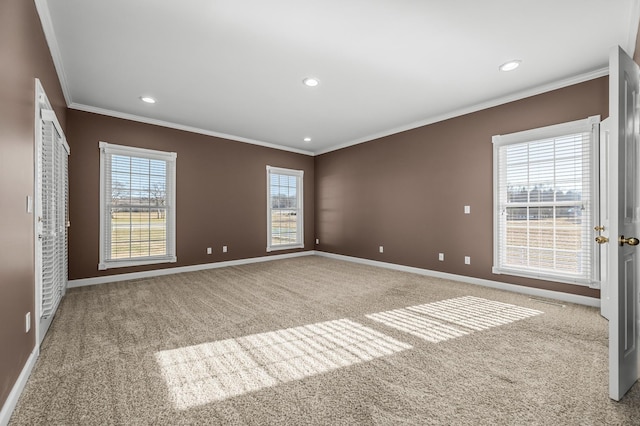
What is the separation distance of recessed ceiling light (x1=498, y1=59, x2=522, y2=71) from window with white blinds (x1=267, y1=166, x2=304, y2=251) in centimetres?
462

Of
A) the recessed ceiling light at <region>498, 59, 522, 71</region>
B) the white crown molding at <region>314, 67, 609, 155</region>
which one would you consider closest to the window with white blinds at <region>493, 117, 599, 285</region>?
the white crown molding at <region>314, 67, 609, 155</region>

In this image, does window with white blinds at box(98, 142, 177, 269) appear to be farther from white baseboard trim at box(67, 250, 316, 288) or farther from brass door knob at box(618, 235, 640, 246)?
brass door knob at box(618, 235, 640, 246)

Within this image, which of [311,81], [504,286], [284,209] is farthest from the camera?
[284,209]

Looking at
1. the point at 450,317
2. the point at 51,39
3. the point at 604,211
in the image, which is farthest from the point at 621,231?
the point at 51,39

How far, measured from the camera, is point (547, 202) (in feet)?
12.2

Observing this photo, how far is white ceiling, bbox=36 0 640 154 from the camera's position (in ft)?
7.63

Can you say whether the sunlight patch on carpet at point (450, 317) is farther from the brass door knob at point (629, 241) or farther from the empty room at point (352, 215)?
the brass door knob at point (629, 241)

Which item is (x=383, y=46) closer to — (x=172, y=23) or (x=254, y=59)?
(x=254, y=59)

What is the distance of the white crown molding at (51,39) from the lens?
87.9 inches

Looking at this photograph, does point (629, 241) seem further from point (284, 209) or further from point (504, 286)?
point (284, 209)

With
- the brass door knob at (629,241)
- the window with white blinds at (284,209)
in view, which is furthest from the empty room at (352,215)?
the window with white blinds at (284,209)

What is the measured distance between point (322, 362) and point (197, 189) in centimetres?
440

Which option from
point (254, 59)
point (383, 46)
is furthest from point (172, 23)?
point (383, 46)

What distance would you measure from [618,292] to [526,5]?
217cm
